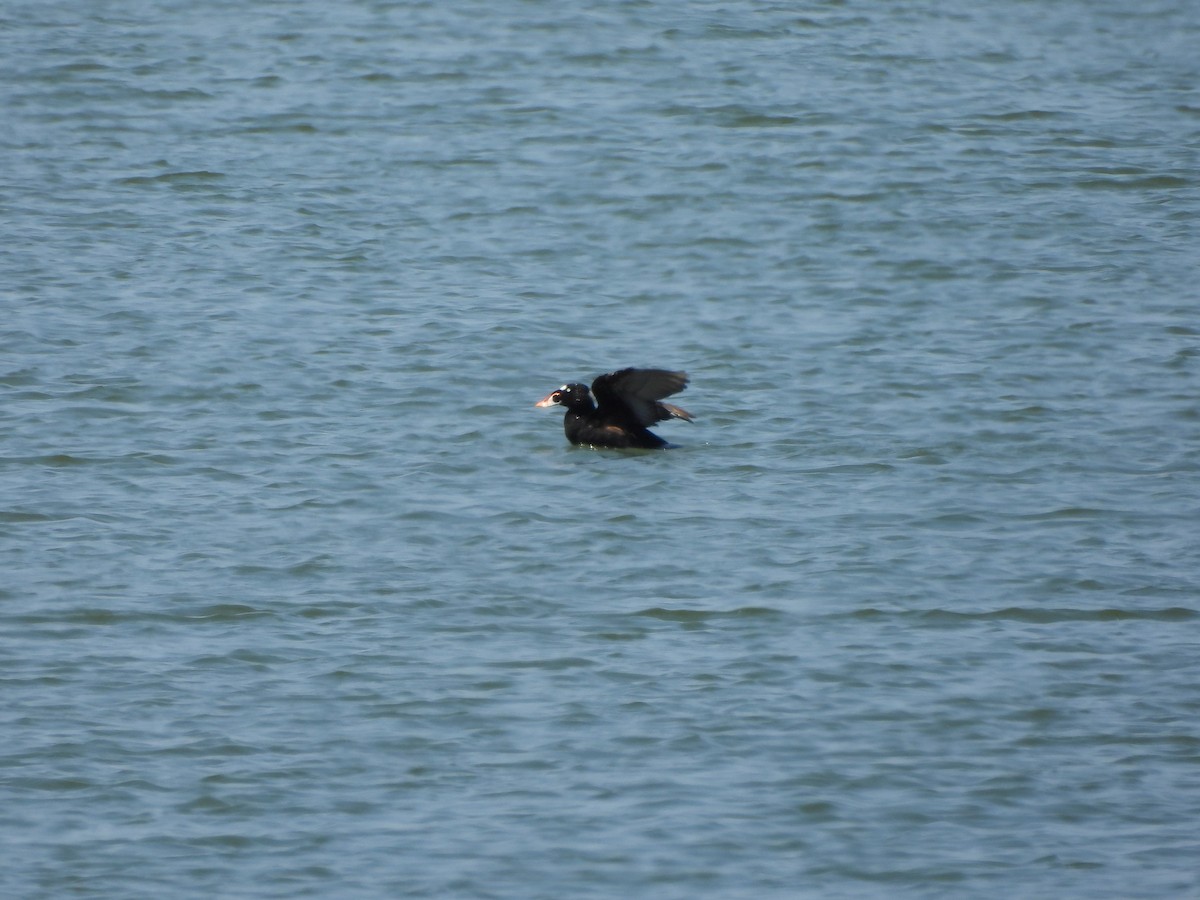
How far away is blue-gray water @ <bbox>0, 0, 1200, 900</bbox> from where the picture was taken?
666 centimetres

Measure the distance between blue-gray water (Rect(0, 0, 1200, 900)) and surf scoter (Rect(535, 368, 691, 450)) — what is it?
0.16 meters

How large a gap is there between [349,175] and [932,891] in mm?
11130

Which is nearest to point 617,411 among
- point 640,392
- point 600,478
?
point 640,392

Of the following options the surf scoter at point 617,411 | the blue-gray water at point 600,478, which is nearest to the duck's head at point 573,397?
the surf scoter at point 617,411

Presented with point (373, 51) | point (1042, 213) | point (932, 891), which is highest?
point (373, 51)

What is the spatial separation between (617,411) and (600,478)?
1.73 feet

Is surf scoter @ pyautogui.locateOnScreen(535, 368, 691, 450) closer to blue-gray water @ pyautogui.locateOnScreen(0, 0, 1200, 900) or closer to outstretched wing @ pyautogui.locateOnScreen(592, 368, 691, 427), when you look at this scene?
outstretched wing @ pyautogui.locateOnScreen(592, 368, 691, 427)

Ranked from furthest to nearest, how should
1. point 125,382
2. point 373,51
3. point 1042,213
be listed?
1. point 373,51
2. point 1042,213
3. point 125,382

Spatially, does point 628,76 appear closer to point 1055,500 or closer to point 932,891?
point 1055,500

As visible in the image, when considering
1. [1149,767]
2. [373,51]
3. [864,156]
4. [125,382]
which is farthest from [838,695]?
[373,51]

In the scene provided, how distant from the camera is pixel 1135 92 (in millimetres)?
18203

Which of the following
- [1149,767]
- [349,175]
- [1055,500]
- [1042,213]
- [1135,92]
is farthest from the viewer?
[1135,92]

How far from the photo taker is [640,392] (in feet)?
34.7

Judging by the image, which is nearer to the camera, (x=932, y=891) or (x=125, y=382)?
(x=932, y=891)
